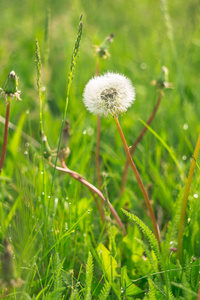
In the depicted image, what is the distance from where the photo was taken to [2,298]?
1096mm

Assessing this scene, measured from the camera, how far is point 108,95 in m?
1.24

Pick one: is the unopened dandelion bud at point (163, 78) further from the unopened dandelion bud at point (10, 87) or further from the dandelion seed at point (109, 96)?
the unopened dandelion bud at point (10, 87)

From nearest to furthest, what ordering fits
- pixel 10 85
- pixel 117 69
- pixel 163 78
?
pixel 10 85 → pixel 163 78 → pixel 117 69

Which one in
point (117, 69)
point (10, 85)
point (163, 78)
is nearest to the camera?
point (10, 85)

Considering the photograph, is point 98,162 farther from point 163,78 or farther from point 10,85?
point 10,85

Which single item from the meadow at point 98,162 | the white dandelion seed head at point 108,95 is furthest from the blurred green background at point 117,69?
the white dandelion seed head at point 108,95

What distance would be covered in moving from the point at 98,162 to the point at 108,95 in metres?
0.56

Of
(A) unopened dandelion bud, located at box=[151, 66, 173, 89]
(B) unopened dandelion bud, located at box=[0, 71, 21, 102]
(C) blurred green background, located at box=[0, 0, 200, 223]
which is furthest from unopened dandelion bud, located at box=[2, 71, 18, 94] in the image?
(A) unopened dandelion bud, located at box=[151, 66, 173, 89]

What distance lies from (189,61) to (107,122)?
1134 mm

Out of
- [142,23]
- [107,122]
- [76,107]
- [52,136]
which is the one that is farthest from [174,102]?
[142,23]

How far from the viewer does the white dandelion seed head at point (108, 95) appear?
1.23 metres

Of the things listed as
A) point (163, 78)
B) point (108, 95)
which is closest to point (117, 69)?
point (163, 78)

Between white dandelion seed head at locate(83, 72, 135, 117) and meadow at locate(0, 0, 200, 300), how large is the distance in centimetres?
10

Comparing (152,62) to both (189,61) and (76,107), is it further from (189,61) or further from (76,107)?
(76,107)
